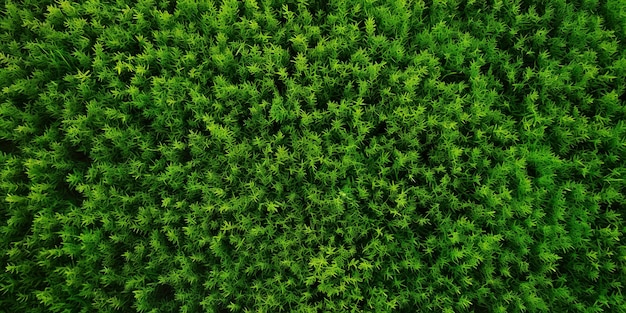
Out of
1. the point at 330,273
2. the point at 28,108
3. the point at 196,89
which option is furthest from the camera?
the point at 28,108

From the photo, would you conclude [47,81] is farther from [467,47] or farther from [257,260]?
[467,47]

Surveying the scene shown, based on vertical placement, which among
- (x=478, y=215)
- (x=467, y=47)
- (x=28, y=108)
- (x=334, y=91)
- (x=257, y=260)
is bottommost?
(x=257, y=260)

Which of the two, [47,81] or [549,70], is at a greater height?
[549,70]

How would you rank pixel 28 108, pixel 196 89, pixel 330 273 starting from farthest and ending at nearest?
pixel 28 108 → pixel 196 89 → pixel 330 273

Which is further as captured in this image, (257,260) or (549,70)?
(549,70)

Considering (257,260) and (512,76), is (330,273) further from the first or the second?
(512,76)

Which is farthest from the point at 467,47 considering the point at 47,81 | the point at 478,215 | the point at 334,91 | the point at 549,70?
the point at 47,81

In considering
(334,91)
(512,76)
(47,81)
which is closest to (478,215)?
(512,76)
